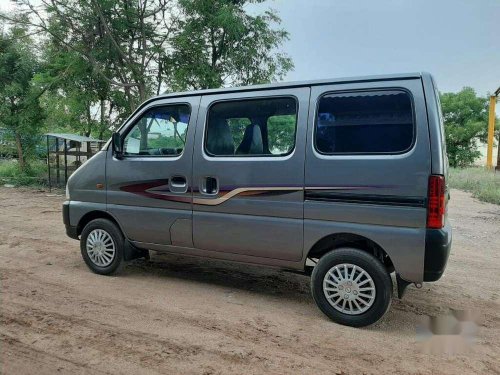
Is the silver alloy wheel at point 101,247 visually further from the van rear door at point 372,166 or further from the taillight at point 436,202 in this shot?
the taillight at point 436,202

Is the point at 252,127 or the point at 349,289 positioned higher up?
the point at 252,127

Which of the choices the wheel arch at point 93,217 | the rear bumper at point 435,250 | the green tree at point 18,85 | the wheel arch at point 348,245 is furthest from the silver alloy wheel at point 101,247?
the green tree at point 18,85

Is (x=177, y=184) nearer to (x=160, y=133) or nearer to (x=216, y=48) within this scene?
(x=160, y=133)

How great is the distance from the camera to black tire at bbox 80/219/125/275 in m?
4.91

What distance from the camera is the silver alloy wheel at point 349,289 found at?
3.64 m

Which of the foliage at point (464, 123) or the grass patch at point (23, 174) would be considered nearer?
the grass patch at point (23, 174)

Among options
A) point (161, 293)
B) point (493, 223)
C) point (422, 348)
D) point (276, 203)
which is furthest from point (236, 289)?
point (493, 223)

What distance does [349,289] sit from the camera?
12.1 feet

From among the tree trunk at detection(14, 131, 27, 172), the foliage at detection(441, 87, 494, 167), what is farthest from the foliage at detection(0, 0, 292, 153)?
the foliage at detection(441, 87, 494, 167)

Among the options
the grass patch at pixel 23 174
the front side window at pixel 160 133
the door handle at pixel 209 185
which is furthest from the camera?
the grass patch at pixel 23 174

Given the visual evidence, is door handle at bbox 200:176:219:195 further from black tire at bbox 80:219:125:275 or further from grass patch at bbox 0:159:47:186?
grass patch at bbox 0:159:47:186

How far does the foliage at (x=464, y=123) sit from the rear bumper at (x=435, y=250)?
37.5 m

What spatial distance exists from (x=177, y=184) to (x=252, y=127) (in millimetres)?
1024

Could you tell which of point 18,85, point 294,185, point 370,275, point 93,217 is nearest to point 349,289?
point 370,275
